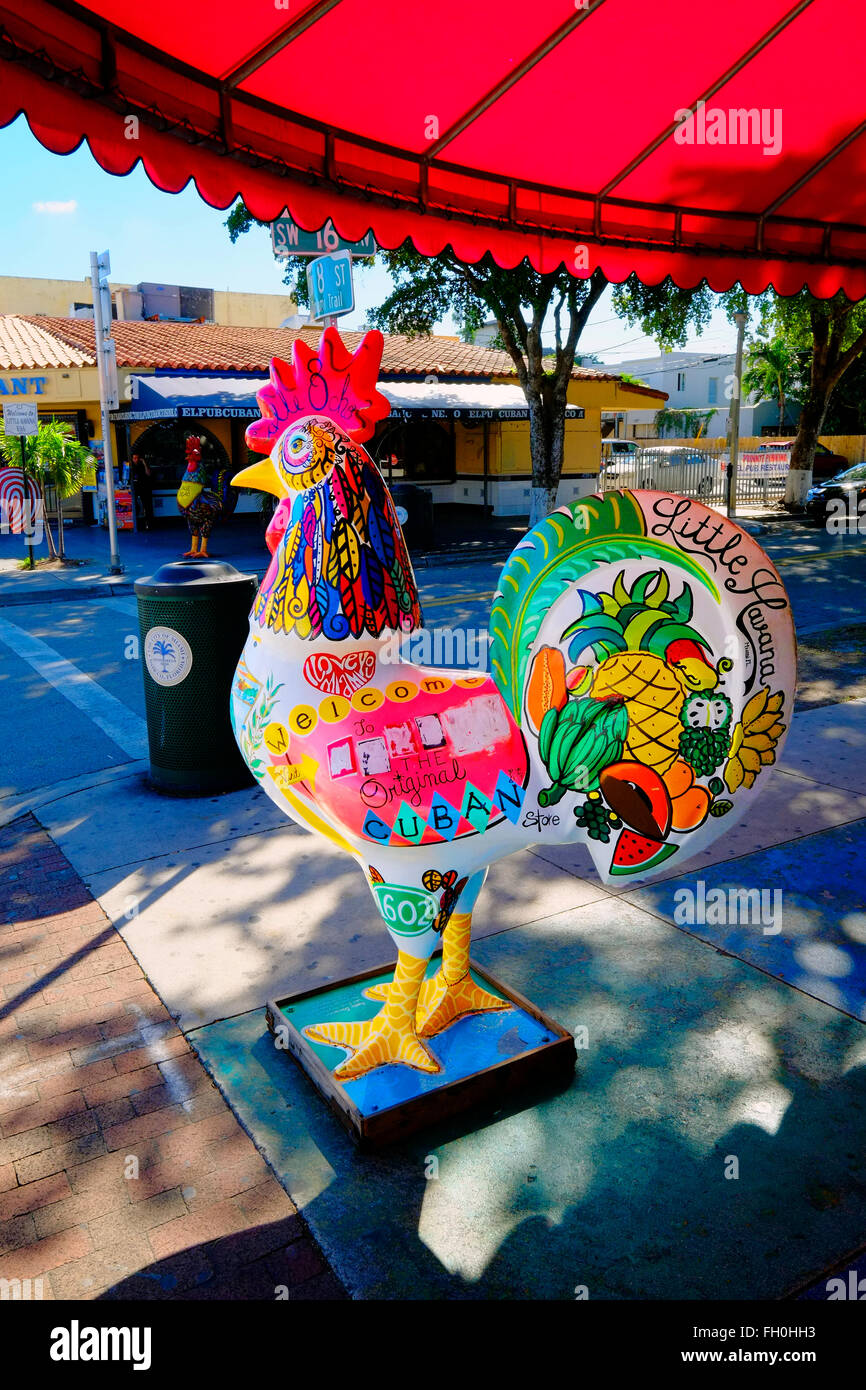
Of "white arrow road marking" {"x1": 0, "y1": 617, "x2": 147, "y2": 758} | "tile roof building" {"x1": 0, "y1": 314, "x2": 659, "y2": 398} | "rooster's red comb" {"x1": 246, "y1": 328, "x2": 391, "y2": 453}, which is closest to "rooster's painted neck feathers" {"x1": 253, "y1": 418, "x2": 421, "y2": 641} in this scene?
"rooster's red comb" {"x1": 246, "y1": 328, "x2": 391, "y2": 453}

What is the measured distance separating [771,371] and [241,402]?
30962mm

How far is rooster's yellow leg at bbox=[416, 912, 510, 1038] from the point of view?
10.8 feet

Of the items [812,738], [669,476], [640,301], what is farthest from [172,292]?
[812,738]

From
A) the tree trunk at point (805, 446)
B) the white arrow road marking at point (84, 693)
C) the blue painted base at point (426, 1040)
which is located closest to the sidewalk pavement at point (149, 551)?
the tree trunk at point (805, 446)

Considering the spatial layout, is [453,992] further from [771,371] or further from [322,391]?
[771,371]

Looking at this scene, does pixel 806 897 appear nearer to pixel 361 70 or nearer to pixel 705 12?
pixel 705 12

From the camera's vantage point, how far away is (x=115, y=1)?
2.64 metres

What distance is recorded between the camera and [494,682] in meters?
2.82

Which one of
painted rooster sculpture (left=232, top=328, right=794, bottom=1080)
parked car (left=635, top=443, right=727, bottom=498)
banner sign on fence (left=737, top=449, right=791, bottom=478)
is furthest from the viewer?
banner sign on fence (left=737, top=449, right=791, bottom=478)

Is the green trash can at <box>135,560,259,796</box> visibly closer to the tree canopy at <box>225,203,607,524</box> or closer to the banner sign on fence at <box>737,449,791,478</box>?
the tree canopy at <box>225,203,607,524</box>

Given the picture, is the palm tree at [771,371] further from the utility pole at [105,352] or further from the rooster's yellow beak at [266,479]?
the rooster's yellow beak at [266,479]

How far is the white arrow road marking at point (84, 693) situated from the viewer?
298 inches
